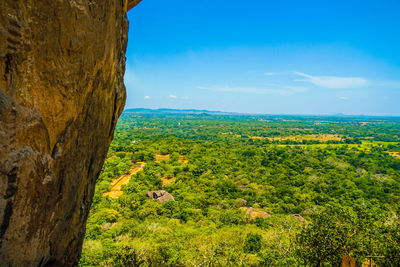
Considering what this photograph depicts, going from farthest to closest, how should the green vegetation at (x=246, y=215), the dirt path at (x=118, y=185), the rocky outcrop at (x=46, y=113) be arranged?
the dirt path at (x=118, y=185), the green vegetation at (x=246, y=215), the rocky outcrop at (x=46, y=113)

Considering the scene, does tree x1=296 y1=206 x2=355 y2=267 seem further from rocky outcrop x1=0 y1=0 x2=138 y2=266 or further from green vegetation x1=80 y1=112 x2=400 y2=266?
rocky outcrop x1=0 y1=0 x2=138 y2=266

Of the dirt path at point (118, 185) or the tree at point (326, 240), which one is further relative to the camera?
the dirt path at point (118, 185)

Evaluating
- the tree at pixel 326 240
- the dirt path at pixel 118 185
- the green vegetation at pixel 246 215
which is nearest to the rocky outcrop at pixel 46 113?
the green vegetation at pixel 246 215

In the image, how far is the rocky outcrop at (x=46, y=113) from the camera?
2824 millimetres

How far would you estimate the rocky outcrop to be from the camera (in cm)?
282

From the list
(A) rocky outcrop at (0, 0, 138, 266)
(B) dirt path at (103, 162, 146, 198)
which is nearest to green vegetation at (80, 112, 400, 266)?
(B) dirt path at (103, 162, 146, 198)

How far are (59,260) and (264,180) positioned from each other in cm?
3693

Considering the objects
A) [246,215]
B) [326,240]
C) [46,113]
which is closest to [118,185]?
[246,215]

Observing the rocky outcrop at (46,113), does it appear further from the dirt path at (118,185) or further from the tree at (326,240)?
the dirt path at (118,185)

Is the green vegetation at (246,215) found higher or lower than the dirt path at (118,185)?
higher

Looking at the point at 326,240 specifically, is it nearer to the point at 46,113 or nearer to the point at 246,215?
the point at 46,113

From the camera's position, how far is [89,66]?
162 inches

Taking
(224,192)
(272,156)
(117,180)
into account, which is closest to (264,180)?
(224,192)

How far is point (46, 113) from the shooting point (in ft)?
11.0
